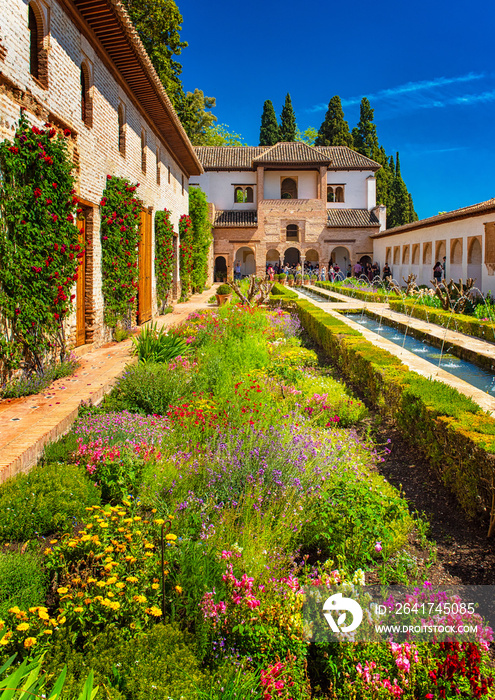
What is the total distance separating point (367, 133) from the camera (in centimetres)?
4384

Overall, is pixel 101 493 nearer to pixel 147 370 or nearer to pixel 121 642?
pixel 121 642

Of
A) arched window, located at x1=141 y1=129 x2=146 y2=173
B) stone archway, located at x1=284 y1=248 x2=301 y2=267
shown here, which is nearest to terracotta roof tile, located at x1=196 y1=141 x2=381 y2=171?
stone archway, located at x1=284 y1=248 x2=301 y2=267

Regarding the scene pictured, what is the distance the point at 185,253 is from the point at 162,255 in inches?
221

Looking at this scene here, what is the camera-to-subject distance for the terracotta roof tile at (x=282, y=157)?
36.1 metres

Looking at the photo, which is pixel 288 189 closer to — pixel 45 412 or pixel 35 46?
pixel 35 46

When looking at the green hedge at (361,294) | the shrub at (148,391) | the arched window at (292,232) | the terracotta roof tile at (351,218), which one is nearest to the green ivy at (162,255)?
the green hedge at (361,294)

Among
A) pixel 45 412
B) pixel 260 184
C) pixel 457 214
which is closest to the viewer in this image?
pixel 45 412

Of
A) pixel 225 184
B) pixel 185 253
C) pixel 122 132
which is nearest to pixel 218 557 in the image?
pixel 122 132

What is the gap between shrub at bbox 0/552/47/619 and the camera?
241 cm

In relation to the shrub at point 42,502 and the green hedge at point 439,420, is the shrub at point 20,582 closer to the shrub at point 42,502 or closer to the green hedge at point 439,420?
the shrub at point 42,502

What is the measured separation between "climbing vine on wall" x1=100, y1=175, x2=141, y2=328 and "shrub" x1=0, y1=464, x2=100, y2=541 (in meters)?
6.47

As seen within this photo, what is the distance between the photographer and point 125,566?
2.69 m

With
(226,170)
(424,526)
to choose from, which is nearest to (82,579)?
(424,526)

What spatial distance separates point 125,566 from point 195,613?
0.45m
